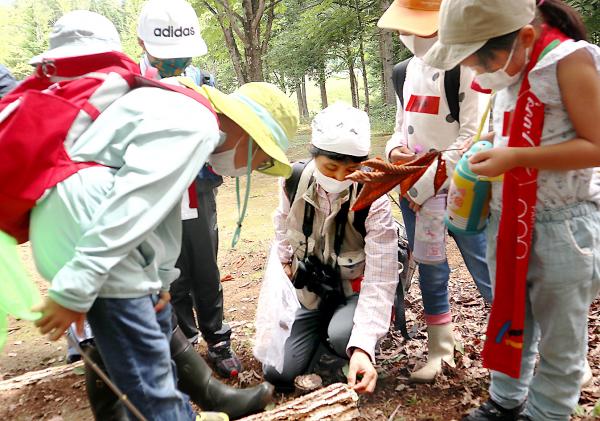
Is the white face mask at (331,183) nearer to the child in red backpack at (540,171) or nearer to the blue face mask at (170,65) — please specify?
the child in red backpack at (540,171)

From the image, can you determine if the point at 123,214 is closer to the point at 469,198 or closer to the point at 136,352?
the point at 136,352

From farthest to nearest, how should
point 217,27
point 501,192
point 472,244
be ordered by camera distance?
point 217,27
point 472,244
point 501,192

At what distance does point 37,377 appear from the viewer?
2936 millimetres

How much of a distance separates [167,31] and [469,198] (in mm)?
2110

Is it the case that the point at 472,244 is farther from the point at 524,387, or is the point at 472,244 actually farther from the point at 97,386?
the point at 97,386

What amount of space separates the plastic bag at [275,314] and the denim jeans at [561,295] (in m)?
1.25

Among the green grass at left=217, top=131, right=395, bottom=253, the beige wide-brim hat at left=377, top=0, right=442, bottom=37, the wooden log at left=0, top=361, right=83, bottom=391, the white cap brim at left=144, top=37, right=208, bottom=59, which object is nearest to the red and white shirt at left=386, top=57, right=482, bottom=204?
the beige wide-brim hat at left=377, top=0, right=442, bottom=37

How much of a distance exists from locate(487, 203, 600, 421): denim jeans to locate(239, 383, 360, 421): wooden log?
0.77 m

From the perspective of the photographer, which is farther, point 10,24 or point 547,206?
point 10,24

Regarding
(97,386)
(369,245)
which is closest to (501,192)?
(369,245)

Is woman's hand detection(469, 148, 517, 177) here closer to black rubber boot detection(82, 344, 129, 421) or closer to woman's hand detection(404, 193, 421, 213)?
woman's hand detection(404, 193, 421, 213)

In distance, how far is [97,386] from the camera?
7.16ft

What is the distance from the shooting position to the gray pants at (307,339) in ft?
9.19

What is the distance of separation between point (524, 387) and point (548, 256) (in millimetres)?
730
